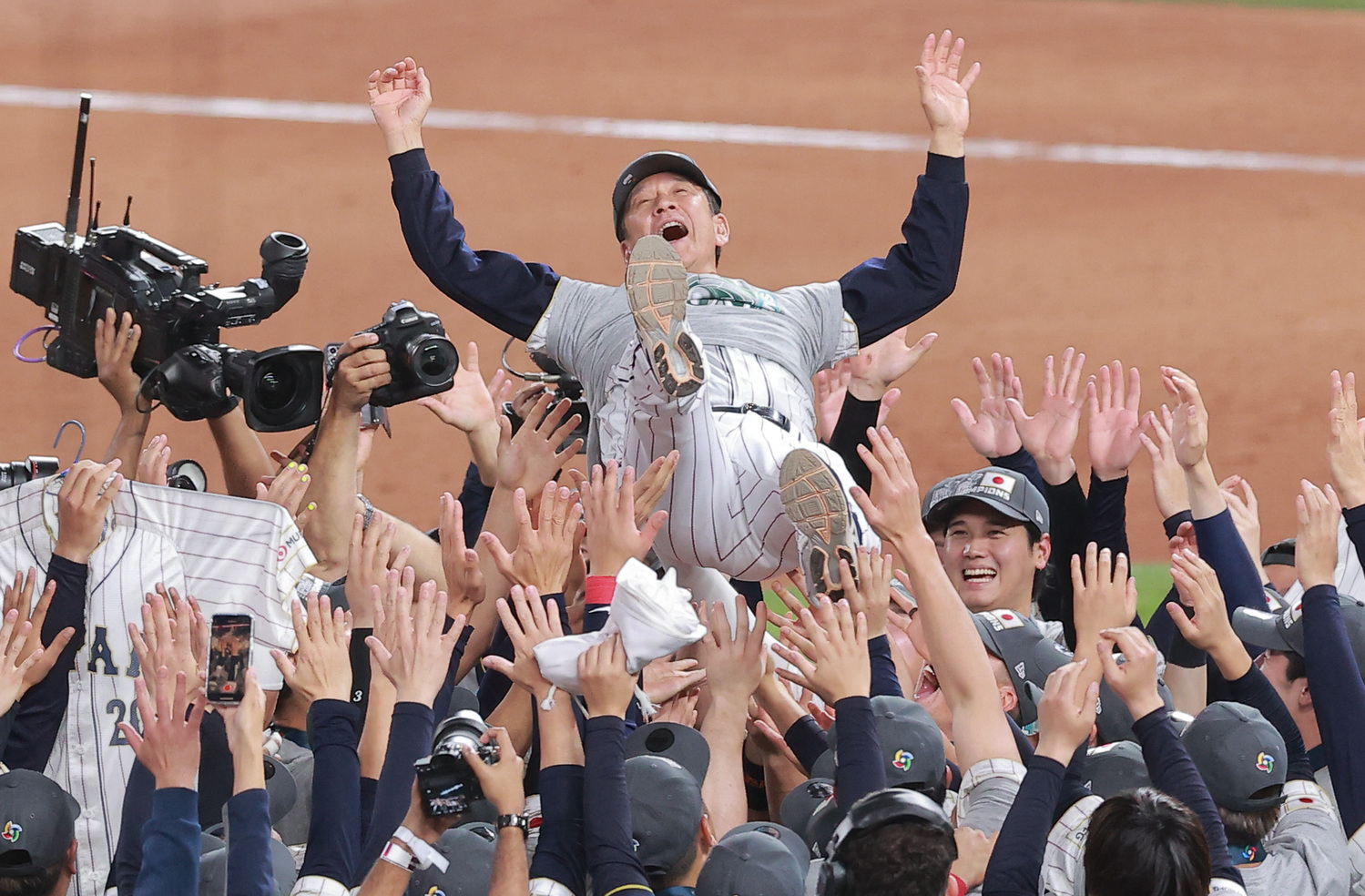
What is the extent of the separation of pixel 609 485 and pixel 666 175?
5.83 feet

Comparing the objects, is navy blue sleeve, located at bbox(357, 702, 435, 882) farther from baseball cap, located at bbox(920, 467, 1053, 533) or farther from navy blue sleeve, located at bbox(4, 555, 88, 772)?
baseball cap, located at bbox(920, 467, 1053, 533)

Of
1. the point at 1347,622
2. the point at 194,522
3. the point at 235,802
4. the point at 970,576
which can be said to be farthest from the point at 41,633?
the point at 1347,622

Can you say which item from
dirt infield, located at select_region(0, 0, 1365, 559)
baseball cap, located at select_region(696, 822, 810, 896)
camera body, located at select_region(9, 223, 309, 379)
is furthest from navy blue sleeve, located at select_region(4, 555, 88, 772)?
dirt infield, located at select_region(0, 0, 1365, 559)

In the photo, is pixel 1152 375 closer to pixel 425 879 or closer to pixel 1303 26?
pixel 1303 26

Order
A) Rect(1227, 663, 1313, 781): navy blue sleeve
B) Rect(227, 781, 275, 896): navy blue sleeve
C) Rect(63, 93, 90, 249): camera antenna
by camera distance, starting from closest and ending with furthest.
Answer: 1. Rect(227, 781, 275, 896): navy blue sleeve
2. Rect(1227, 663, 1313, 781): navy blue sleeve
3. Rect(63, 93, 90, 249): camera antenna

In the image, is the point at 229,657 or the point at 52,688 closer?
the point at 229,657

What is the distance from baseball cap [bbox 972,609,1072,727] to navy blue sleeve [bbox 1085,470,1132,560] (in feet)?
2.20

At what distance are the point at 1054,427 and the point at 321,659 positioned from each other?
9.44 ft

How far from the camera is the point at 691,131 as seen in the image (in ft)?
37.9

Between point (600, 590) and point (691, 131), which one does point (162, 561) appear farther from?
point (691, 131)

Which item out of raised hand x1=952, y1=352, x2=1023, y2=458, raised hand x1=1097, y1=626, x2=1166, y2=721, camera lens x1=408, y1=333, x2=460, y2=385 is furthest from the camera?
raised hand x1=952, y1=352, x2=1023, y2=458

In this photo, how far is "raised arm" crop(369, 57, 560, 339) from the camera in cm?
550

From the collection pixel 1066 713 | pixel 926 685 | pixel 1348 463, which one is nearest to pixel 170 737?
pixel 1066 713

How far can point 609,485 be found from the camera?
13.7ft
